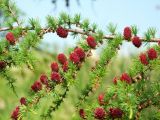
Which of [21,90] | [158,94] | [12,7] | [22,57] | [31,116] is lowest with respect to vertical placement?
[21,90]

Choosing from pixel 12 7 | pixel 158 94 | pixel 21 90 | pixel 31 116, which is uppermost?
pixel 12 7

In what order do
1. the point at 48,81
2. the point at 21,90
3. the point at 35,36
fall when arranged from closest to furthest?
1. the point at 48,81
2. the point at 35,36
3. the point at 21,90

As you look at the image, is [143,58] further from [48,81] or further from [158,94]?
[48,81]

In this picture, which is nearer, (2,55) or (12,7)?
(2,55)

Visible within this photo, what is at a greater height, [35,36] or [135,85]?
[35,36]

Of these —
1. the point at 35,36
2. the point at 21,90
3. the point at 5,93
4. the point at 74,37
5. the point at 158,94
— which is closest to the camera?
the point at 158,94

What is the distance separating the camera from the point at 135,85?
7.50 ft

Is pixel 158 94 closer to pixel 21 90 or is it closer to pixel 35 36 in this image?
pixel 35 36

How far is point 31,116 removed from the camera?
2.29m

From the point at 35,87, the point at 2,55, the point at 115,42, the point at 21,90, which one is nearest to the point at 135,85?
the point at 115,42

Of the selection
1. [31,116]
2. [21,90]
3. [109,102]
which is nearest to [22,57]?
[31,116]

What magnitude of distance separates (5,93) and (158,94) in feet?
35.3

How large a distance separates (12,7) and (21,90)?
12144mm

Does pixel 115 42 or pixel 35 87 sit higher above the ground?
pixel 115 42
